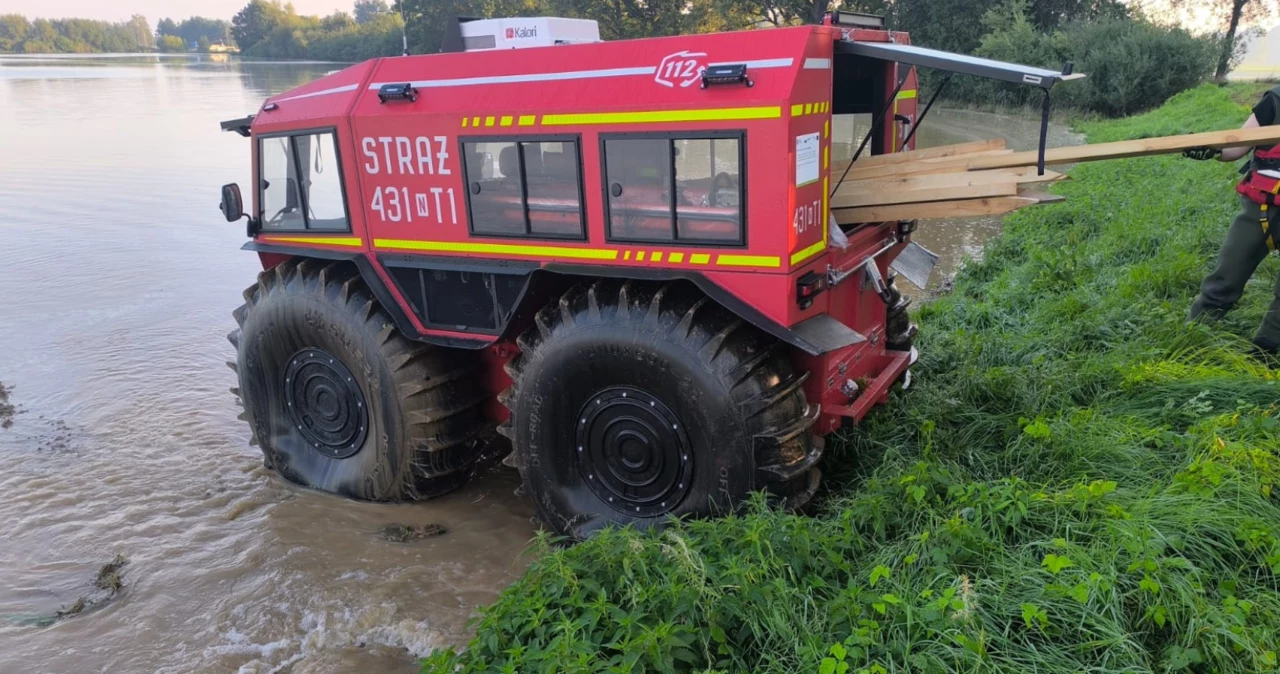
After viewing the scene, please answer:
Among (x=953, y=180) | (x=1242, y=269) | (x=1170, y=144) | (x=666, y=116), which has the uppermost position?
(x=666, y=116)

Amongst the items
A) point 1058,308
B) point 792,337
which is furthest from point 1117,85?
point 792,337

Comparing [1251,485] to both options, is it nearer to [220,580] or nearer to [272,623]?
[272,623]

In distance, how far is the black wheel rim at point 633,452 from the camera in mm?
3795

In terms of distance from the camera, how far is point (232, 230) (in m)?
14.1

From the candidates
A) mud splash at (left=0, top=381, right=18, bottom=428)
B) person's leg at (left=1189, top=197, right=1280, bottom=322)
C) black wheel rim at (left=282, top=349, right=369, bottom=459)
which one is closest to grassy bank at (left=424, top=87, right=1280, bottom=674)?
person's leg at (left=1189, top=197, right=1280, bottom=322)

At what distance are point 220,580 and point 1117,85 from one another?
87.5 ft

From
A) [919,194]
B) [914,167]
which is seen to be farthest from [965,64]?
[914,167]

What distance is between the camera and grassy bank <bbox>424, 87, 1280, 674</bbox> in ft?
8.63

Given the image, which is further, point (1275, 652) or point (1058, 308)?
point (1058, 308)

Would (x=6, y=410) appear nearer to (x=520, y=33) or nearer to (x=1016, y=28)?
(x=520, y=33)

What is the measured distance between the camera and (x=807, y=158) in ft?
11.5

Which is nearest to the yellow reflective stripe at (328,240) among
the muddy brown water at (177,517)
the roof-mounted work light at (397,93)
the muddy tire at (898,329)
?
the roof-mounted work light at (397,93)

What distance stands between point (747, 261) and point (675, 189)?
0.46 m

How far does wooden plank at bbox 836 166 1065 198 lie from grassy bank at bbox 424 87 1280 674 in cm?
116
